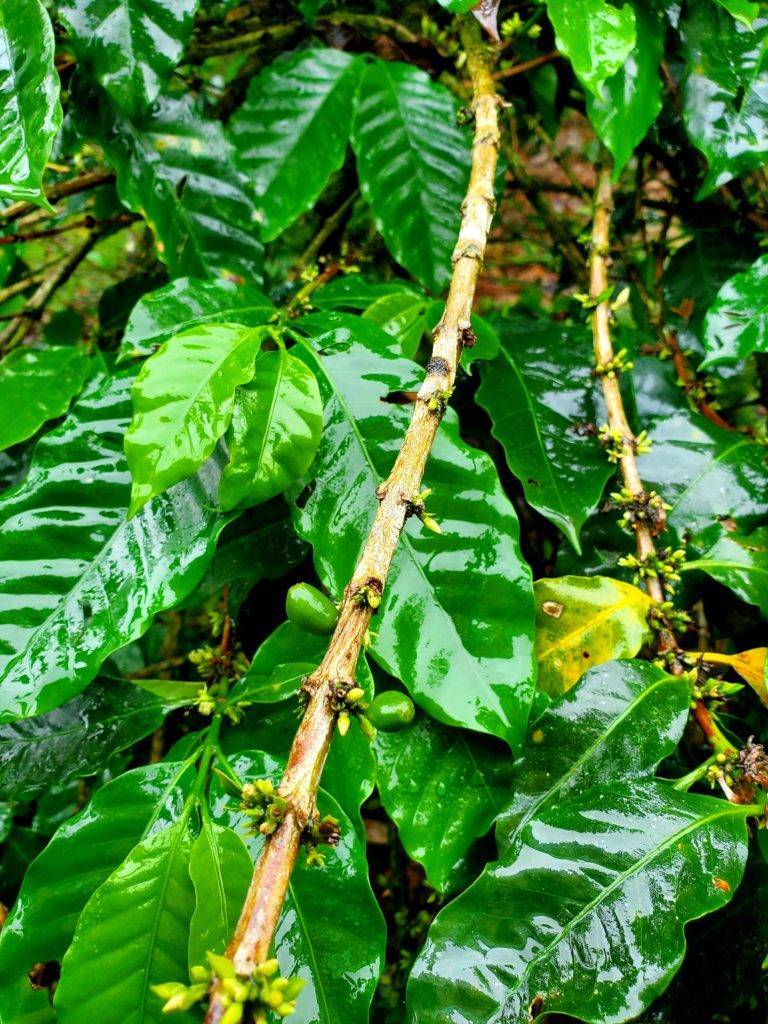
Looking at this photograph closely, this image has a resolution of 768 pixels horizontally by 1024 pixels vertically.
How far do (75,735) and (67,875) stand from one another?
0.69ft

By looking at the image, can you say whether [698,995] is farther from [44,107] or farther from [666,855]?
[44,107]

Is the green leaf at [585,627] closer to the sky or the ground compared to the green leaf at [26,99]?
closer to the ground

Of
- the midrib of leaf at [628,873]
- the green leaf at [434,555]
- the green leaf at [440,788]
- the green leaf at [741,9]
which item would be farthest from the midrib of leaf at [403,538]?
the green leaf at [741,9]

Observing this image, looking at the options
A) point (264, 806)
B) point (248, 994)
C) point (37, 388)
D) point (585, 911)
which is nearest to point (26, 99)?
point (37, 388)

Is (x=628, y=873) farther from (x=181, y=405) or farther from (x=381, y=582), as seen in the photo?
(x=181, y=405)

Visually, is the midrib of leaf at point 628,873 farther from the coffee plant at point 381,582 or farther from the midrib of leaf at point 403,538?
the midrib of leaf at point 403,538

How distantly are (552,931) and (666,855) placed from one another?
Answer: 0.14m

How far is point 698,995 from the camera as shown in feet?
2.81

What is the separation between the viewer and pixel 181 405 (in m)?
0.77

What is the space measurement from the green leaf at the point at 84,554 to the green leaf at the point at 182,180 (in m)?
0.38

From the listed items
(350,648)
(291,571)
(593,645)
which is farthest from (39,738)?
(593,645)

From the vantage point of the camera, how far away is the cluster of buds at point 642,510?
0.98 meters

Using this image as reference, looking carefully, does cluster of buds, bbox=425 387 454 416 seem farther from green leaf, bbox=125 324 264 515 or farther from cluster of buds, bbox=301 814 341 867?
cluster of buds, bbox=301 814 341 867

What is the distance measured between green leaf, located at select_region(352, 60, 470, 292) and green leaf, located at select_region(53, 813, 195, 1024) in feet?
3.15
